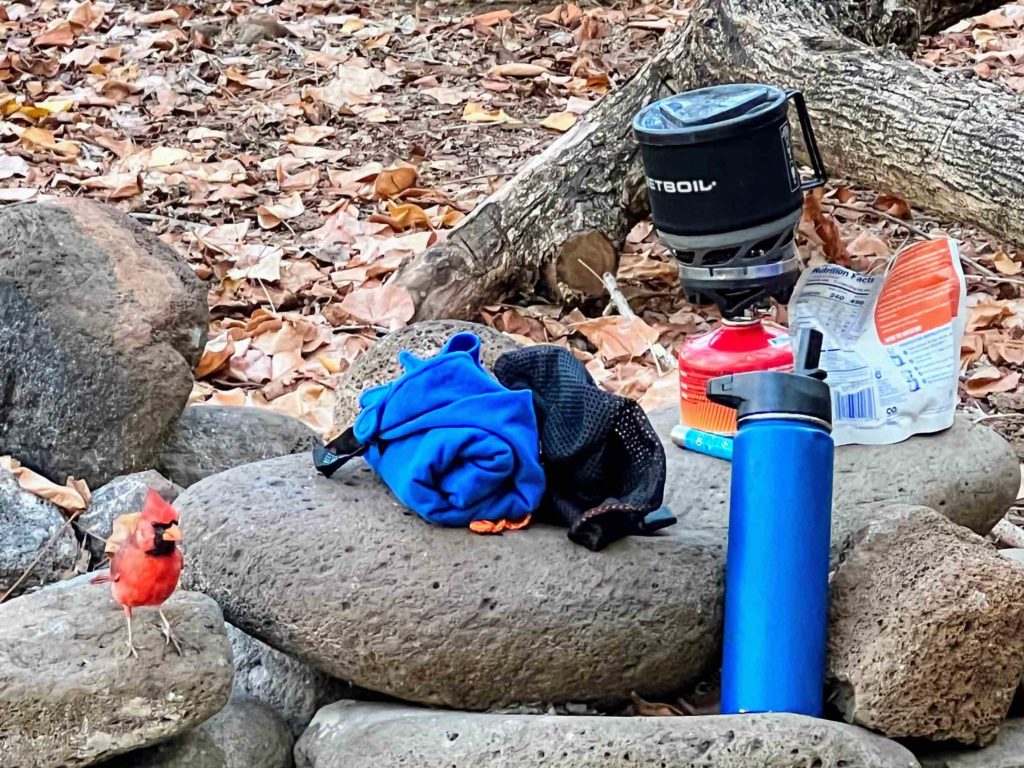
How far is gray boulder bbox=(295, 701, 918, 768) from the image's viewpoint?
5.97 feet

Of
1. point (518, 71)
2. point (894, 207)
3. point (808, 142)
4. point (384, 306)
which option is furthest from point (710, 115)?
point (518, 71)

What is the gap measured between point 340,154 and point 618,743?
14.4 feet

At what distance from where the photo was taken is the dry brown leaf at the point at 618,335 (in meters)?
4.04

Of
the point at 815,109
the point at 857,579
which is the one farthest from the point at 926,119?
the point at 857,579

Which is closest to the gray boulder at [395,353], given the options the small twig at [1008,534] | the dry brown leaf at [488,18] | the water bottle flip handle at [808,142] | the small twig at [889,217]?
the water bottle flip handle at [808,142]

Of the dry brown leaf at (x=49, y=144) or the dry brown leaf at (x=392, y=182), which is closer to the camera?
the dry brown leaf at (x=392, y=182)

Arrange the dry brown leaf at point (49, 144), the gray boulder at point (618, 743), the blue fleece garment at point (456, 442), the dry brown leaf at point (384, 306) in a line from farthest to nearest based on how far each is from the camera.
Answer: the dry brown leaf at point (49, 144), the dry brown leaf at point (384, 306), the blue fleece garment at point (456, 442), the gray boulder at point (618, 743)

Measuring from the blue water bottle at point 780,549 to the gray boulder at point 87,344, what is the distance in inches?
53.7

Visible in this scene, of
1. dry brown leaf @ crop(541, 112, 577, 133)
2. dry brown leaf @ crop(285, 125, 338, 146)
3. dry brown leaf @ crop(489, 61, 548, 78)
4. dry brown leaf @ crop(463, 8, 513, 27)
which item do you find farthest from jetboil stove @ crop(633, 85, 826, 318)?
dry brown leaf @ crop(463, 8, 513, 27)

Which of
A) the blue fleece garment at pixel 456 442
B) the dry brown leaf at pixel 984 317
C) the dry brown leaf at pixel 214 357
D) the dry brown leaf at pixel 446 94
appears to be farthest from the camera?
the dry brown leaf at pixel 446 94

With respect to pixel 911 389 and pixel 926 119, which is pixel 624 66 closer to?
pixel 926 119

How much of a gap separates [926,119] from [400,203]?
2291mm

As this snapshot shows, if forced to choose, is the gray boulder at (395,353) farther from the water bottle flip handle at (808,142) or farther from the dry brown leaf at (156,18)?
the dry brown leaf at (156,18)

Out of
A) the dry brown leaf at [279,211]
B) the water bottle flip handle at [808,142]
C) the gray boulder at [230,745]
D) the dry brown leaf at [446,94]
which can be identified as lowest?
the dry brown leaf at [446,94]
